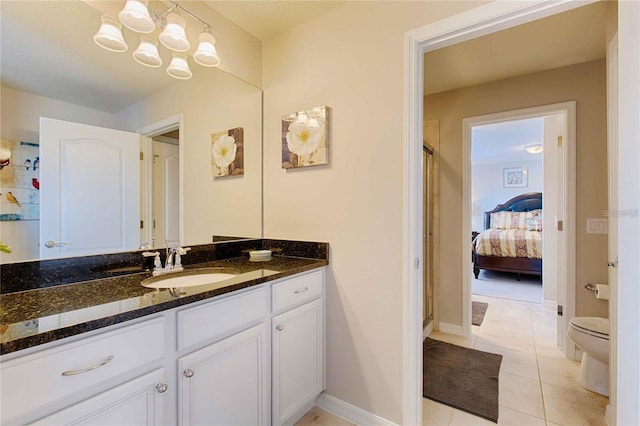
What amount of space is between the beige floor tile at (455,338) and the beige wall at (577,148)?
14 centimetres

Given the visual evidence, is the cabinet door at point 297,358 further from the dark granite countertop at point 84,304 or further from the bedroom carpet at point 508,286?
the bedroom carpet at point 508,286

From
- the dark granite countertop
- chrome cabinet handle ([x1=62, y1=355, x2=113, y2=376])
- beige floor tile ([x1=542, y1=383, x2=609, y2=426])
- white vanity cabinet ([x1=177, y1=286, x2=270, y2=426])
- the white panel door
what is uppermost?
the white panel door

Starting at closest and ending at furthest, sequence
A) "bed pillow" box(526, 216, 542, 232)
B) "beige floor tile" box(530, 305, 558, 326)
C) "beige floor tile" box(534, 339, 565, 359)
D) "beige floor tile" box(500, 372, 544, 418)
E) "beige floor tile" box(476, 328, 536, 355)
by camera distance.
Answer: "beige floor tile" box(500, 372, 544, 418) → "beige floor tile" box(534, 339, 565, 359) → "beige floor tile" box(476, 328, 536, 355) → "beige floor tile" box(530, 305, 558, 326) → "bed pillow" box(526, 216, 542, 232)

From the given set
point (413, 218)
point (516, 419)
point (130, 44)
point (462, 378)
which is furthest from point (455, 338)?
point (130, 44)

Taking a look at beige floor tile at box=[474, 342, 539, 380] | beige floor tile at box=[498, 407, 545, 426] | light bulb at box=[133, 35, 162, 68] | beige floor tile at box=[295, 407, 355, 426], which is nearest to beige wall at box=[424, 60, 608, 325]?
beige floor tile at box=[474, 342, 539, 380]

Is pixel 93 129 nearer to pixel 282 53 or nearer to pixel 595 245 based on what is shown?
pixel 282 53

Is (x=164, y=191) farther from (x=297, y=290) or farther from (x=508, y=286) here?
(x=508, y=286)

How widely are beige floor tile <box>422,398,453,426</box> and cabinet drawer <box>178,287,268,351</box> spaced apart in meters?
1.21

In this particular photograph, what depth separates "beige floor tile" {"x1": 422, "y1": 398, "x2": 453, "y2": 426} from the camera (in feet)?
5.52

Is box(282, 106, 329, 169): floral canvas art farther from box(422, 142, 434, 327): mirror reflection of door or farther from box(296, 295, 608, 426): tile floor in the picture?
box(296, 295, 608, 426): tile floor

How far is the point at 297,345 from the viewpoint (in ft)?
5.14

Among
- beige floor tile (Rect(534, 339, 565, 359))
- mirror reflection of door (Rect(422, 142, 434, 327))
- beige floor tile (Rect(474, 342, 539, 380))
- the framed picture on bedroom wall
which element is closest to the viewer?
beige floor tile (Rect(474, 342, 539, 380))

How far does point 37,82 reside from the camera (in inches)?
47.7

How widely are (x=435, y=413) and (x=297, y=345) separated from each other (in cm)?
98
